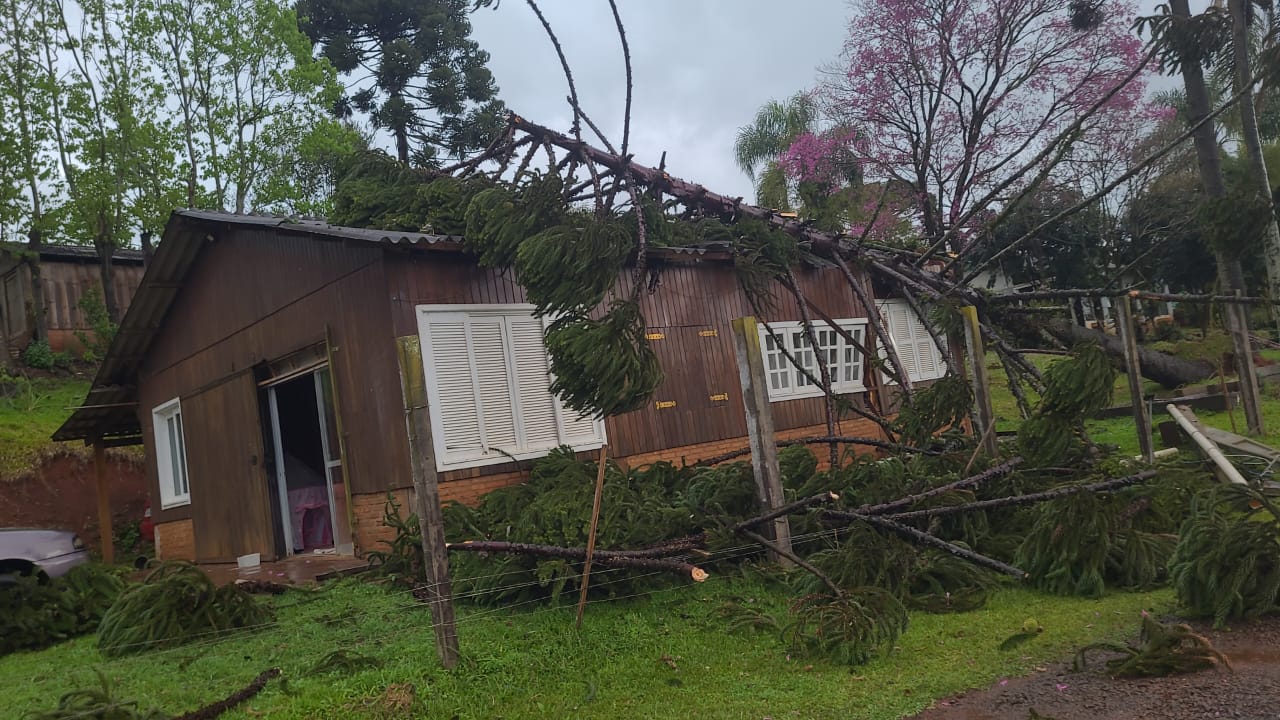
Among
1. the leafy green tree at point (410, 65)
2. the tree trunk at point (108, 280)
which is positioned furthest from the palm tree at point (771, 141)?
the tree trunk at point (108, 280)

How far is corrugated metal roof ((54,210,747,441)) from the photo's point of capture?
27.5 feet

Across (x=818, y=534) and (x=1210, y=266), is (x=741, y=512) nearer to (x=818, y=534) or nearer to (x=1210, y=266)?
(x=818, y=534)

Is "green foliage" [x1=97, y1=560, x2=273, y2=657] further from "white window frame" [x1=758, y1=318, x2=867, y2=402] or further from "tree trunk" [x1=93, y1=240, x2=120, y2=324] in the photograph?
"tree trunk" [x1=93, y1=240, x2=120, y2=324]

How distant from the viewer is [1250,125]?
12414 mm

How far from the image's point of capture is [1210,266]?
23.8m

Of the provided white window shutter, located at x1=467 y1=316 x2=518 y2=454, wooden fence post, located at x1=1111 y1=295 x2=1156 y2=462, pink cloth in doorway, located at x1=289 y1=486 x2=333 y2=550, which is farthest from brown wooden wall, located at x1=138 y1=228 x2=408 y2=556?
wooden fence post, located at x1=1111 y1=295 x2=1156 y2=462

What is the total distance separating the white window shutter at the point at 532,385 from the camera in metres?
9.21

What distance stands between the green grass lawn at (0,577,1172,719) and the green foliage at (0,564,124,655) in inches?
25.3

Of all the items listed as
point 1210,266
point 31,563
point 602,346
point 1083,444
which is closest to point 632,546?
point 602,346

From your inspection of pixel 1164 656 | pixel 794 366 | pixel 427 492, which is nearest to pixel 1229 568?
pixel 1164 656

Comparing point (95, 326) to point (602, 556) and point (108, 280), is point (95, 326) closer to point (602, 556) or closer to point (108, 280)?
point (108, 280)

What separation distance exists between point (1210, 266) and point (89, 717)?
87.5ft

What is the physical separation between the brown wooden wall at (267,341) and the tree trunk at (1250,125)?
34.2 ft

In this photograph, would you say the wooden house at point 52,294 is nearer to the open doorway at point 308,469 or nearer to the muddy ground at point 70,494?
the muddy ground at point 70,494
